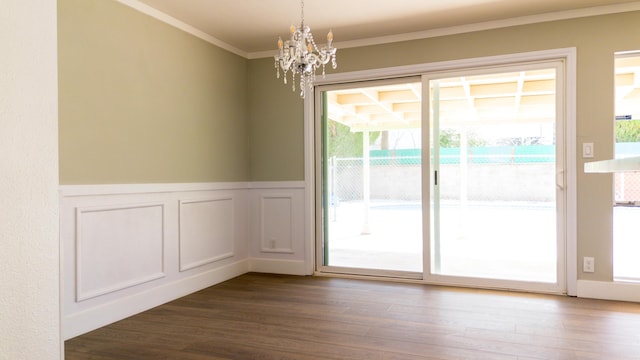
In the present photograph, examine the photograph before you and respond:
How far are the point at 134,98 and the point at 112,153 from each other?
49 centimetres

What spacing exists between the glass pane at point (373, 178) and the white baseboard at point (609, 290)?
1.39 meters

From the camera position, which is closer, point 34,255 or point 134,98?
point 34,255

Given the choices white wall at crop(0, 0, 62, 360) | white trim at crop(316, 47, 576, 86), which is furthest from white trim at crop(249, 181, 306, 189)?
white wall at crop(0, 0, 62, 360)

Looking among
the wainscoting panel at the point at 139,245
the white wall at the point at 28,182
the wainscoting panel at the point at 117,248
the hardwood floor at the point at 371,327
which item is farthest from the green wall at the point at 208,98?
the white wall at the point at 28,182

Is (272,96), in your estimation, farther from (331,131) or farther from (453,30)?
(453,30)

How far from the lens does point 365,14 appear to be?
364 cm

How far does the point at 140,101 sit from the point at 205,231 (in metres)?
1.35

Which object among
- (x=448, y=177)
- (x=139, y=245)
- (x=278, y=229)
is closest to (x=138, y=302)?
(x=139, y=245)

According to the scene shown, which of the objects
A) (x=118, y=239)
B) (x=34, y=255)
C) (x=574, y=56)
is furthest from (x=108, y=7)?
(x=574, y=56)

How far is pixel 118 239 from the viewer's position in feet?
10.4

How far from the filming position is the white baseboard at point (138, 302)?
283cm

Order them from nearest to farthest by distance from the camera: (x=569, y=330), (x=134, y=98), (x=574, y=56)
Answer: (x=569, y=330) → (x=134, y=98) → (x=574, y=56)

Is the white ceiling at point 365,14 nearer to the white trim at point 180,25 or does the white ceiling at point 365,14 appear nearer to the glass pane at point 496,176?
the white trim at point 180,25

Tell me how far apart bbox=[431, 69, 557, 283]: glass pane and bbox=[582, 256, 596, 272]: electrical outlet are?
0.24 meters
